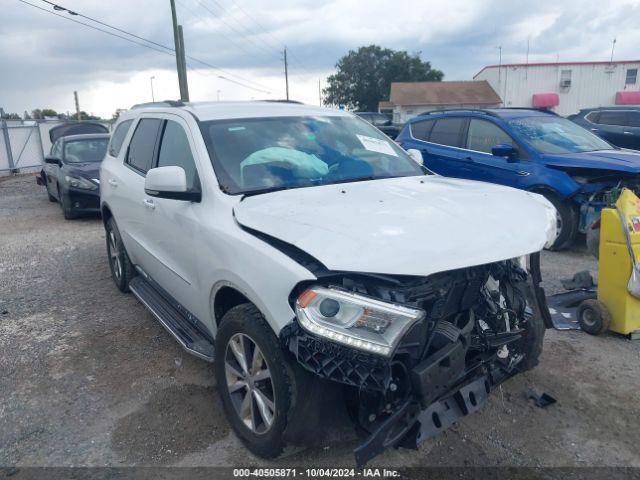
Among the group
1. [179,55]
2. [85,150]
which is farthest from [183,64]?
[85,150]

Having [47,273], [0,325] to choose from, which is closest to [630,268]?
[0,325]

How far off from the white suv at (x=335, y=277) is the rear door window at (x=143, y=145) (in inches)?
17.5

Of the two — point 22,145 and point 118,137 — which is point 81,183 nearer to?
point 118,137

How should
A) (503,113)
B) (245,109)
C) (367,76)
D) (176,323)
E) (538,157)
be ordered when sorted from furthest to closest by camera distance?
(367,76), (503,113), (538,157), (245,109), (176,323)

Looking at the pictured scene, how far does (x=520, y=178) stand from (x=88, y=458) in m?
6.01

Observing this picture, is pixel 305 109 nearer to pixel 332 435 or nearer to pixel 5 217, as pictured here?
pixel 332 435

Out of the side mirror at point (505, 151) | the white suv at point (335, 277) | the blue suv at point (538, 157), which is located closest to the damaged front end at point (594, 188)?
the blue suv at point (538, 157)

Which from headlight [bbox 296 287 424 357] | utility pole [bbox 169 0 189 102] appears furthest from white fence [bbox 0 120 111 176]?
headlight [bbox 296 287 424 357]

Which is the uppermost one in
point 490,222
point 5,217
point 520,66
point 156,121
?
point 520,66

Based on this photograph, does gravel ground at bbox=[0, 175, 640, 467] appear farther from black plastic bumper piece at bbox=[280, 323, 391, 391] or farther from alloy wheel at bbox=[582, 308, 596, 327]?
black plastic bumper piece at bbox=[280, 323, 391, 391]

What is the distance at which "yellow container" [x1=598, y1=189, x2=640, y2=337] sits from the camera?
3.99 metres

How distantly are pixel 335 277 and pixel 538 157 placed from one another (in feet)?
17.7

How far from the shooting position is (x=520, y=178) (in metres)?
6.98

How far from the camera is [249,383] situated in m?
2.80
